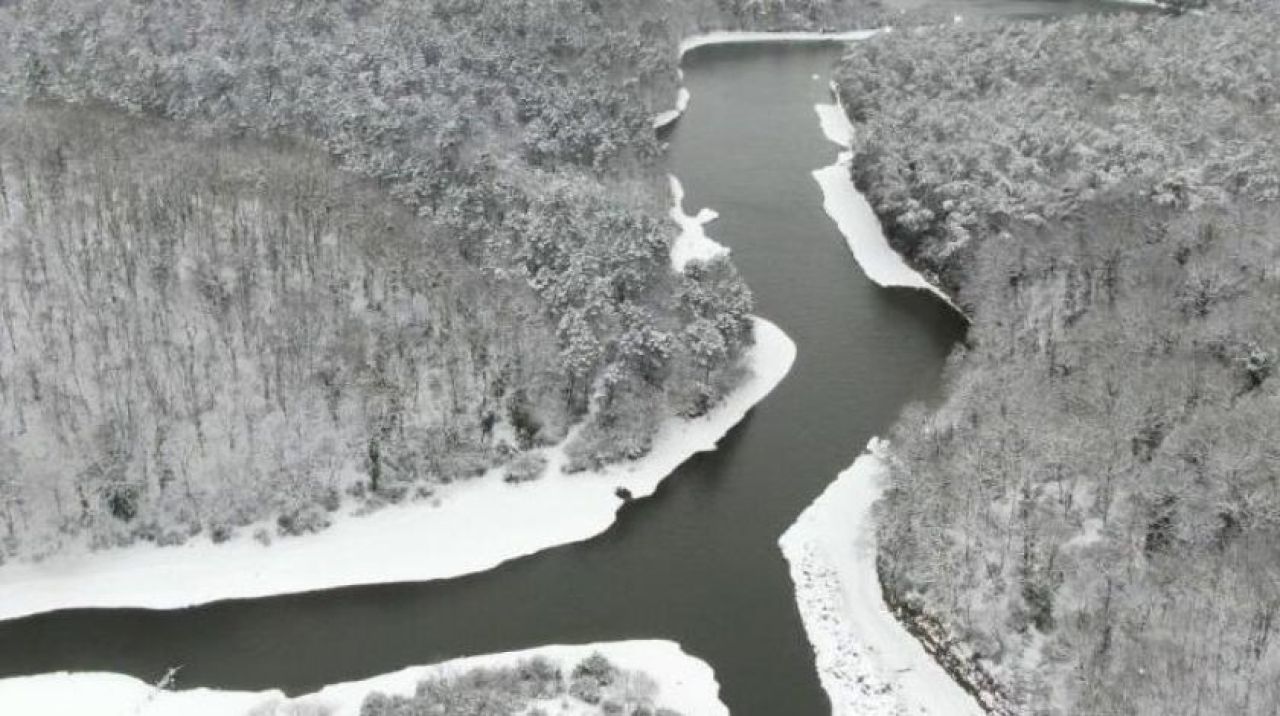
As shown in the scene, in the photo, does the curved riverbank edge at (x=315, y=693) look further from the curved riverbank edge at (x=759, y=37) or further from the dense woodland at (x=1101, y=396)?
the curved riverbank edge at (x=759, y=37)

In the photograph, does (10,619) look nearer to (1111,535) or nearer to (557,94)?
(1111,535)

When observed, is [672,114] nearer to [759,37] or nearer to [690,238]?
[690,238]

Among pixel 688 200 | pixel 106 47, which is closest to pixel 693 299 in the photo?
pixel 688 200

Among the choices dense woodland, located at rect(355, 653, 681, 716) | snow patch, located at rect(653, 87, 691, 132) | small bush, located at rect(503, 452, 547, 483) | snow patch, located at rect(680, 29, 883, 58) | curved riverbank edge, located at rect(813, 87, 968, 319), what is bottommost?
dense woodland, located at rect(355, 653, 681, 716)

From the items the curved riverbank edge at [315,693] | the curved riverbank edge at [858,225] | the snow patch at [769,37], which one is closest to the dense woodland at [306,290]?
the curved riverbank edge at [315,693]

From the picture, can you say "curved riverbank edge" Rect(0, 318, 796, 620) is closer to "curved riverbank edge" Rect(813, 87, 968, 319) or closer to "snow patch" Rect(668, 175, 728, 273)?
"snow patch" Rect(668, 175, 728, 273)

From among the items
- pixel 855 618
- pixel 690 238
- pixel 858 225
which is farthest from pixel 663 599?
pixel 858 225

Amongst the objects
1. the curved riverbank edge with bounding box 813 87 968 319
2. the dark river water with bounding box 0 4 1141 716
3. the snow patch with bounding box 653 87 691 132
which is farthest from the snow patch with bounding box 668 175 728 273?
the snow patch with bounding box 653 87 691 132
